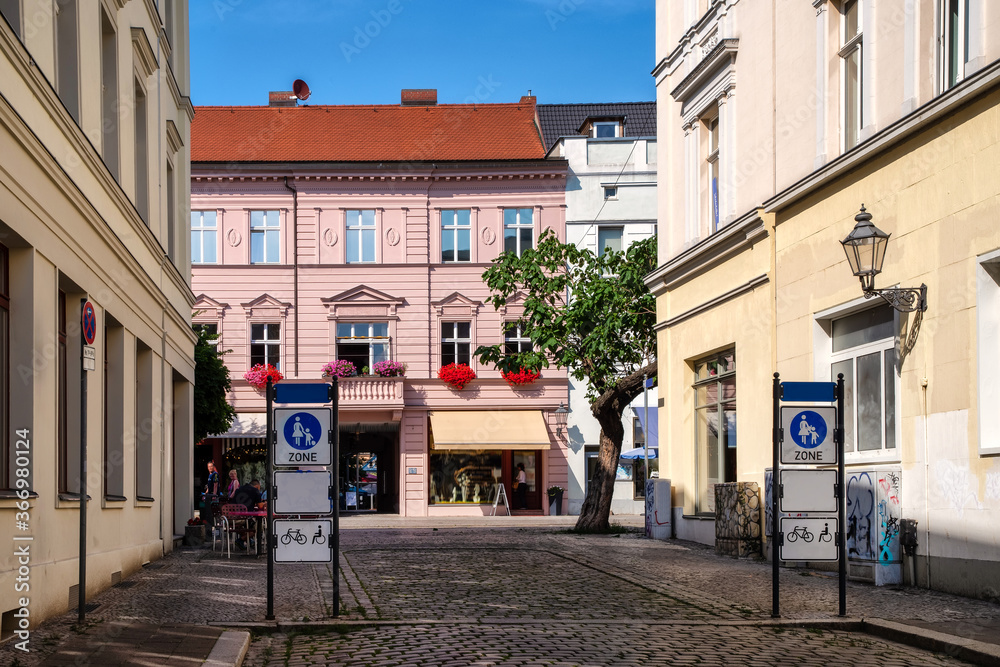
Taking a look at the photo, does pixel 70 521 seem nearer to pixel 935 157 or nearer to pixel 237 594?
pixel 237 594

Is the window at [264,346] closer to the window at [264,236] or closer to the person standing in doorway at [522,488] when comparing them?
the window at [264,236]

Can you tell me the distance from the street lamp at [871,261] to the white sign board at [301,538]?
700cm

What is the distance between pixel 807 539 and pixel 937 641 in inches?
78.6

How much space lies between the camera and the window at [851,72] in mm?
15469

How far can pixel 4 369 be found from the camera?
10289 millimetres

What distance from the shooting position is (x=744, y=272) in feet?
63.4

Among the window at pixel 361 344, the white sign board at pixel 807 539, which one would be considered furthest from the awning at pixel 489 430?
the white sign board at pixel 807 539

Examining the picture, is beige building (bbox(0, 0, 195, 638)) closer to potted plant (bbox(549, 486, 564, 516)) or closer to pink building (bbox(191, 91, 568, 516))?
pink building (bbox(191, 91, 568, 516))

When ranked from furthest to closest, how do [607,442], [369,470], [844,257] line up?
[369,470] → [607,442] → [844,257]

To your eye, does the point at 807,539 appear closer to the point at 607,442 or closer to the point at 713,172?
the point at 713,172

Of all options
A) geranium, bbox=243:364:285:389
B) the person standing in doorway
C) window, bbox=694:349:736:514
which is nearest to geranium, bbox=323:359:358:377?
geranium, bbox=243:364:285:389

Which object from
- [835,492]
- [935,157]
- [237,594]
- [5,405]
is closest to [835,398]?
[835,492]

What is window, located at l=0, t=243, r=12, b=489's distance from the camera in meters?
10.1

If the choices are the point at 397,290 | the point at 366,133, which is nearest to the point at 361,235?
the point at 397,290
